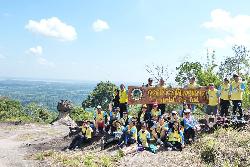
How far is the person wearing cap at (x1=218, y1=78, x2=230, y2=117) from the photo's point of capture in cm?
1978

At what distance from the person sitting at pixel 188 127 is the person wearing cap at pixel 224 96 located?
2.37 meters

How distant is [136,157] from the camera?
1756cm

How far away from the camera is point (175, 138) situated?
18.1 metres

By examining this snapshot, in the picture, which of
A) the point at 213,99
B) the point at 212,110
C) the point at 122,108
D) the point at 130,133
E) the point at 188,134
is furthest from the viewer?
the point at 122,108

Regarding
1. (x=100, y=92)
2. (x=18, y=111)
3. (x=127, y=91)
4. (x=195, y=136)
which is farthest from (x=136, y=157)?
(x=100, y=92)

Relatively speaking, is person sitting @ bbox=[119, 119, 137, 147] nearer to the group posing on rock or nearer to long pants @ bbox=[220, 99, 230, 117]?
the group posing on rock

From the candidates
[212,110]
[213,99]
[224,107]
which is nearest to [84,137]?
[212,110]

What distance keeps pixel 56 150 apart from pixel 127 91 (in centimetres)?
478

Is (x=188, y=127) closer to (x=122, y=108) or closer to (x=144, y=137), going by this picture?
(x=144, y=137)

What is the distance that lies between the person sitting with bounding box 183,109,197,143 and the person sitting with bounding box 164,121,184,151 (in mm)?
555

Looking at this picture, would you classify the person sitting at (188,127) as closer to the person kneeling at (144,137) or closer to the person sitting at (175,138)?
the person sitting at (175,138)

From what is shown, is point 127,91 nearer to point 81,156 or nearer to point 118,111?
point 118,111

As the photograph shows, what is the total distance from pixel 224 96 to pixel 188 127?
2.79 meters

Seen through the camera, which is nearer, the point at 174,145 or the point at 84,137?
the point at 174,145
